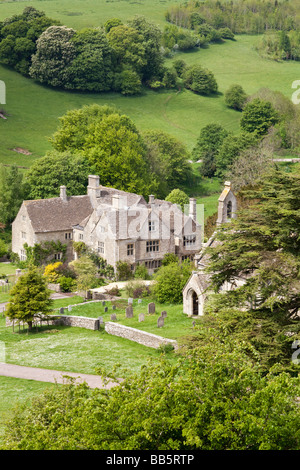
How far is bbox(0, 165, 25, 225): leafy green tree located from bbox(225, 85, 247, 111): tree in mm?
83442

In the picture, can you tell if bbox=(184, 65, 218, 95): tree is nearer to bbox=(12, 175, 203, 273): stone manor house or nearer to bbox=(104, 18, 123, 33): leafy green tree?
bbox=(104, 18, 123, 33): leafy green tree

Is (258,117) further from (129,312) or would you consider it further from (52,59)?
(129,312)

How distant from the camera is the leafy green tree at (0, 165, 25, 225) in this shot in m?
94.1

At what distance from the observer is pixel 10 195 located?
3693 inches

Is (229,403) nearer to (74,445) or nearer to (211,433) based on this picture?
(211,433)

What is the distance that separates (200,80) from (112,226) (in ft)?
328

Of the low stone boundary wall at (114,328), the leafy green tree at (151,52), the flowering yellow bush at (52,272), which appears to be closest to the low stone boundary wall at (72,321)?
the low stone boundary wall at (114,328)

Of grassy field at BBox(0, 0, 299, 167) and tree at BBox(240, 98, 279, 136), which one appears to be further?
tree at BBox(240, 98, 279, 136)

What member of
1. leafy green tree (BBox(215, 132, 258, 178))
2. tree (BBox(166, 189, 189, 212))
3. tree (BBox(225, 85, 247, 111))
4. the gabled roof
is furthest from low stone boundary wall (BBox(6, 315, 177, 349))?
tree (BBox(225, 85, 247, 111))

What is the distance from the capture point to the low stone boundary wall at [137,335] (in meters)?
54.1

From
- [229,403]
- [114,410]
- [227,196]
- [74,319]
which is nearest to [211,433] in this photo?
[229,403]

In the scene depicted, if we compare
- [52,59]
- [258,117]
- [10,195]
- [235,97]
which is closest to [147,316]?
[10,195]

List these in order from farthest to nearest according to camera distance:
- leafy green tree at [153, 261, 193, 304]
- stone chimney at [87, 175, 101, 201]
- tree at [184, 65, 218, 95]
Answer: tree at [184, 65, 218, 95]
stone chimney at [87, 175, 101, 201]
leafy green tree at [153, 261, 193, 304]

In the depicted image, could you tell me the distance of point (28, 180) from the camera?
9681 centimetres
